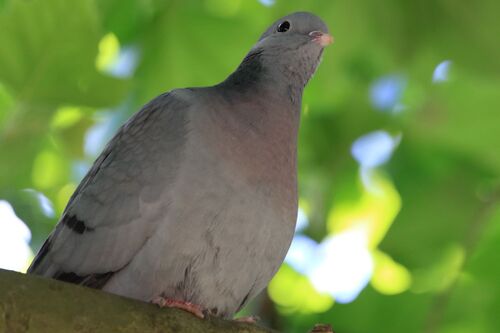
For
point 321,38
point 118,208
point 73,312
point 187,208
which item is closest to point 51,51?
point 118,208

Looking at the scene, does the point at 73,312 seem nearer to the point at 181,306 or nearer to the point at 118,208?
the point at 181,306

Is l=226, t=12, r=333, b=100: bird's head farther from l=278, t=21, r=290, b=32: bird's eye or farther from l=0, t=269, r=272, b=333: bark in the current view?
l=0, t=269, r=272, b=333: bark

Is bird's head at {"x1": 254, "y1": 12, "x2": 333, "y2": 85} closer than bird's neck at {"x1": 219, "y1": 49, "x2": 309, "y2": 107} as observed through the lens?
No

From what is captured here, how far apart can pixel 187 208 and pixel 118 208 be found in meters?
0.25

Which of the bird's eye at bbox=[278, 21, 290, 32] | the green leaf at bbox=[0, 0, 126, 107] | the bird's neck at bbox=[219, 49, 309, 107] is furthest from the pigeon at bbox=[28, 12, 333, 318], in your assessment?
the bird's eye at bbox=[278, 21, 290, 32]

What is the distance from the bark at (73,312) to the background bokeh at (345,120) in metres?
1.23

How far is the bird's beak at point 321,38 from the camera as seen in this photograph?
3447 mm

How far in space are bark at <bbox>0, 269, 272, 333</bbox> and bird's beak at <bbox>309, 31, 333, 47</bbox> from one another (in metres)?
1.58

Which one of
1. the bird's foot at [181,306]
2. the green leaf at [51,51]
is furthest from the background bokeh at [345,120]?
the bird's foot at [181,306]

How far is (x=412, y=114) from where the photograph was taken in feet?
13.8

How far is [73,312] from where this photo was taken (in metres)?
2.07

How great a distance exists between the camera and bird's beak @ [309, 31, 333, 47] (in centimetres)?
345

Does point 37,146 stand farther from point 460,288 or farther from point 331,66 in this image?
point 460,288

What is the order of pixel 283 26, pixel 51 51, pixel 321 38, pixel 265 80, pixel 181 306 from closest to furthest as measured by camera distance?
pixel 181 306 → pixel 51 51 → pixel 265 80 → pixel 321 38 → pixel 283 26
